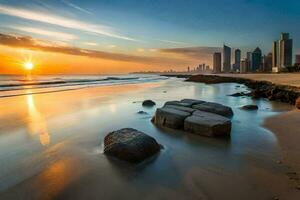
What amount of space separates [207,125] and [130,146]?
3.13 metres

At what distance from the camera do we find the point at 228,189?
4934 mm

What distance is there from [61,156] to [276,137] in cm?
650

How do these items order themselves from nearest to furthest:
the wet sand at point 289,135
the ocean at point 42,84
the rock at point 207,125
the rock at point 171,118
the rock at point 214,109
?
the wet sand at point 289,135, the rock at point 207,125, the rock at point 171,118, the rock at point 214,109, the ocean at point 42,84

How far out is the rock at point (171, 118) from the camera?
9578mm

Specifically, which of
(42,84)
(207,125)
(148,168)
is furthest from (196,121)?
(42,84)

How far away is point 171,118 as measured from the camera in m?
9.84

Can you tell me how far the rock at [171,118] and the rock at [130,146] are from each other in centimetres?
252

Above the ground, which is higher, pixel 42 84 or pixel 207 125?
pixel 207 125

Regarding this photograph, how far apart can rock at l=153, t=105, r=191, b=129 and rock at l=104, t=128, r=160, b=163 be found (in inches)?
99.2

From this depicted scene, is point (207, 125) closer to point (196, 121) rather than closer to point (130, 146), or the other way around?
point (196, 121)

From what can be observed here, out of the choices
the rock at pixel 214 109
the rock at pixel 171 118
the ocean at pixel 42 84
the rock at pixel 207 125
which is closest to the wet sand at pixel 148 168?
the rock at pixel 207 125

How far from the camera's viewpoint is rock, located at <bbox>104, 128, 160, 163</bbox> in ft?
20.7

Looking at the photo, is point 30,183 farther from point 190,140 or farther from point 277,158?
point 277,158

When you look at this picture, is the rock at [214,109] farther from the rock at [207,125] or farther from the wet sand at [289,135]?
the rock at [207,125]
